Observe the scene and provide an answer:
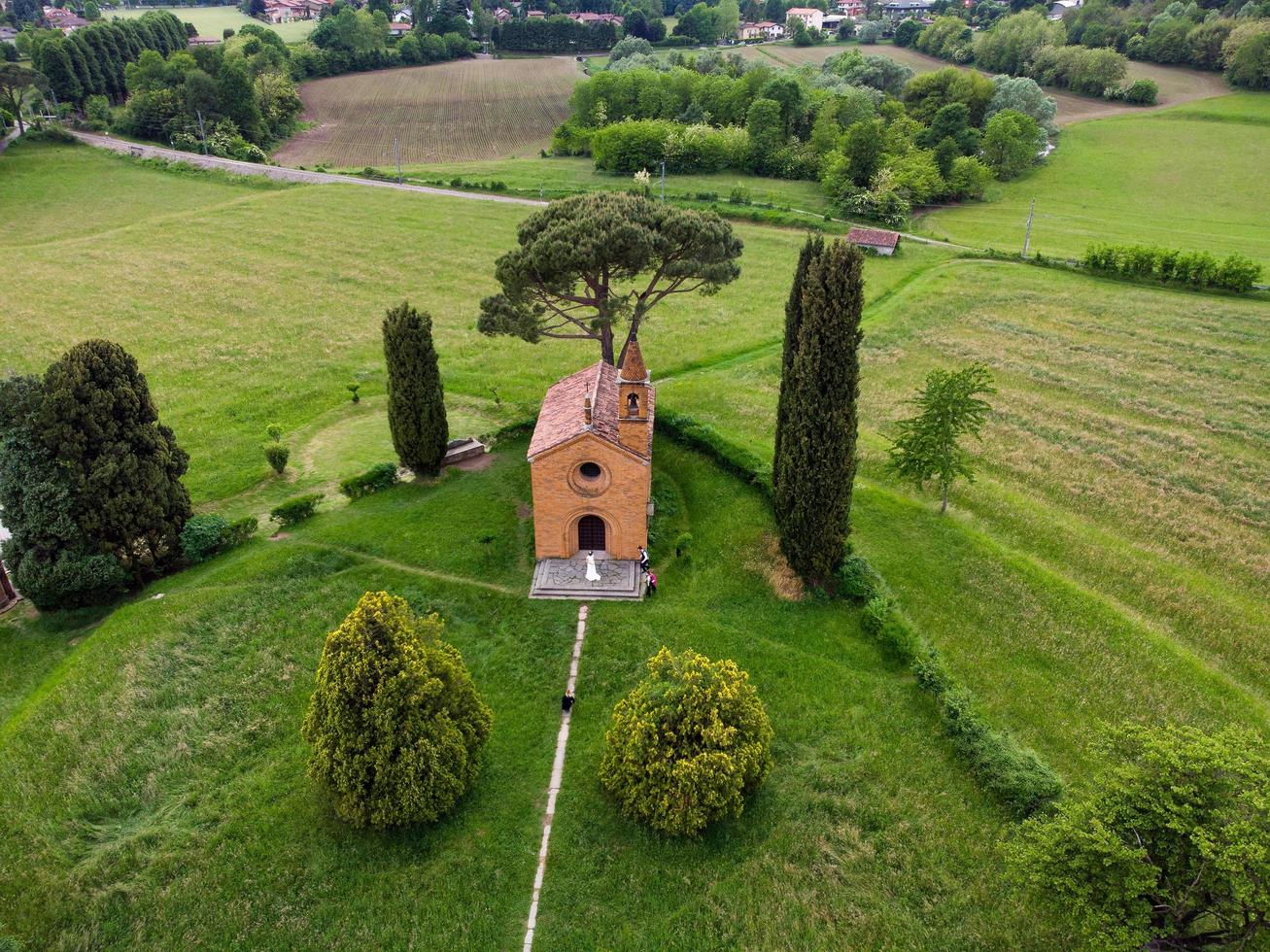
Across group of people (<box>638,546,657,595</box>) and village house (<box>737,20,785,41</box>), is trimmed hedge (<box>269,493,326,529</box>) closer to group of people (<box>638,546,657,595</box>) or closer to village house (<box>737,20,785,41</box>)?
group of people (<box>638,546,657,595</box>)

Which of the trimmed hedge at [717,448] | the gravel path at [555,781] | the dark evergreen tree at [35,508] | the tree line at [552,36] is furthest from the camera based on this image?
the tree line at [552,36]

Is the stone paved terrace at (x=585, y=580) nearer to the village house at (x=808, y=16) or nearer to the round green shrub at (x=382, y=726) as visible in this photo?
the round green shrub at (x=382, y=726)

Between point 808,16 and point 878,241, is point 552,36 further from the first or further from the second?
point 878,241

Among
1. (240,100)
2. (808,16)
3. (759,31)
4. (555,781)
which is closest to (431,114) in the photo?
(240,100)

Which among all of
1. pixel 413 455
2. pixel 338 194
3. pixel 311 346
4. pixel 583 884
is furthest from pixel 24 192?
pixel 583 884

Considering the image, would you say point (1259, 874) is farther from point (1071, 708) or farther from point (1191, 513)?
point (1191, 513)

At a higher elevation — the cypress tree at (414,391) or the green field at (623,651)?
the cypress tree at (414,391)

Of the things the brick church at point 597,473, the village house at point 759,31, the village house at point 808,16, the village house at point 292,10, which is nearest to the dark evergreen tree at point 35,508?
the brick church at point 597,473

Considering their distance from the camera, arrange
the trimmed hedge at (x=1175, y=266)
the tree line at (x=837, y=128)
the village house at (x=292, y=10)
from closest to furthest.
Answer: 1. the trimmed hedge at (x=1175, y=266)
2. the tree line at (x=837, y=128)
3. the village house at (x=292, y=10)
